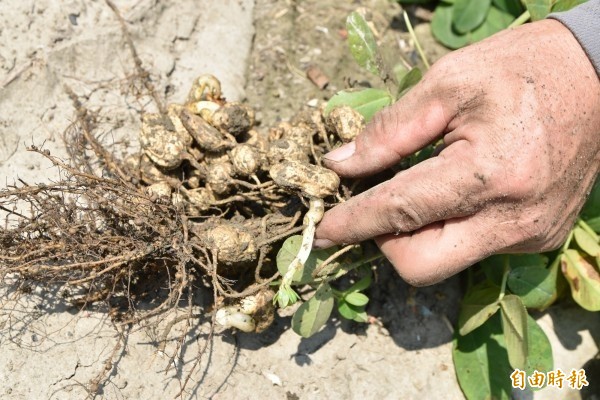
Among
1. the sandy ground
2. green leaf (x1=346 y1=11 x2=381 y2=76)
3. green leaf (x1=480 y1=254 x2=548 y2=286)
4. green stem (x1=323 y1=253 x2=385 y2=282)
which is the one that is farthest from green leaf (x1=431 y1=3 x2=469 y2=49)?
green stem (x1=323 y1=253 x2=385 y2=282)

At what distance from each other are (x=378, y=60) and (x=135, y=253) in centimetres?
101

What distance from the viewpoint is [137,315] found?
1.71m

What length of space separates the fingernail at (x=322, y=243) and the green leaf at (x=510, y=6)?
1332 mm

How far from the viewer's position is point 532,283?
1.86 m

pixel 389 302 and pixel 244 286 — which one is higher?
pixel 244 286

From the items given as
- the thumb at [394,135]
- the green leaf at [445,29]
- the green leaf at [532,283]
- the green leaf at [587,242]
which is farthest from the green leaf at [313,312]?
the green leaf at [445,29]

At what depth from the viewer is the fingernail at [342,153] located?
1.62 m

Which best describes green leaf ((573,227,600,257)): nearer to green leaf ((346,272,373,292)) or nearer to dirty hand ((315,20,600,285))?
dirty hand ((315,20,600,285))

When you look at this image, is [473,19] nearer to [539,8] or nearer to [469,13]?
[469,13]

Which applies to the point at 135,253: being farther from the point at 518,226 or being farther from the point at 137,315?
the point at 518,226

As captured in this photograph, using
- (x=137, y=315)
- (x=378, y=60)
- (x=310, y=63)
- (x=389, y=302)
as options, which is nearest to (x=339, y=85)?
(x=310, y=63)

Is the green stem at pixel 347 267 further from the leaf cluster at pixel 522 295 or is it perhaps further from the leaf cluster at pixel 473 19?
the leaf cluster at pixel 473 19

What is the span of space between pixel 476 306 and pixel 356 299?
1.40 feet

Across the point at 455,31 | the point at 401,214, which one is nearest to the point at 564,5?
the point at 455,31
